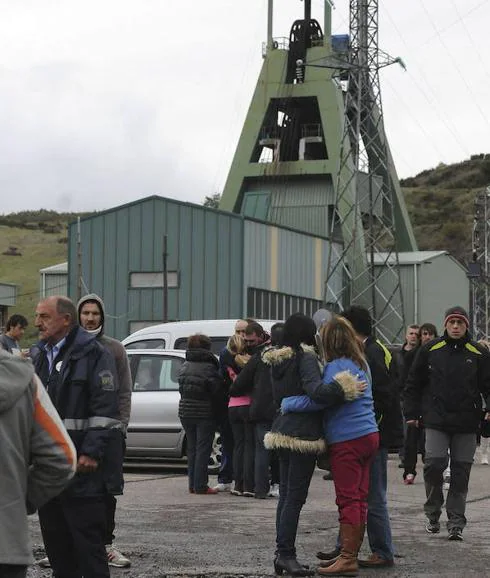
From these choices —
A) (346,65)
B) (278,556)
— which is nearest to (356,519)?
(278,556)

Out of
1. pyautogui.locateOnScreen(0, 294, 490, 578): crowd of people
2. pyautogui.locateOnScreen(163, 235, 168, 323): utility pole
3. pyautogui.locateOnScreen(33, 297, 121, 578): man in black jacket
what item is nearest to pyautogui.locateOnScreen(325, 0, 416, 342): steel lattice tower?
pyautogui.locateOnScreen(163, 235, 168, 323): utility pole

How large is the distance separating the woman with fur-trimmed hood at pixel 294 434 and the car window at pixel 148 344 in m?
12.2

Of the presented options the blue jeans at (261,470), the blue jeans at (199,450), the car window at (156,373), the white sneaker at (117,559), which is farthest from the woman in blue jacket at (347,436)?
the car window at (156,373)

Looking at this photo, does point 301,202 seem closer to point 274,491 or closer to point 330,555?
point 274,491

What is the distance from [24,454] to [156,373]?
528 inches

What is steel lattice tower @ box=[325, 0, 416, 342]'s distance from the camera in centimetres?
4828

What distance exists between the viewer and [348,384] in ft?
28.7

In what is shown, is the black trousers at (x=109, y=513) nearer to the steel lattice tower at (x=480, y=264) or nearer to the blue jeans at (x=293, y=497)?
the blue jeans at (x=293, y=497)

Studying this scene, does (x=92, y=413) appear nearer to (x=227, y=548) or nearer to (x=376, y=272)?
(x=227, y=548)

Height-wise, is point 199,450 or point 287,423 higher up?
point 287,423

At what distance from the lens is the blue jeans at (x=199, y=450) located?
15.0 meters

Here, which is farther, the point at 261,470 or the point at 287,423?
the point at 261,470

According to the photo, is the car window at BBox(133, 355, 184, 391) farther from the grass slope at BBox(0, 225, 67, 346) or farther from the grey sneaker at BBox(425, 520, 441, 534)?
the grass slope at BBox(0, 225, 67, 346)

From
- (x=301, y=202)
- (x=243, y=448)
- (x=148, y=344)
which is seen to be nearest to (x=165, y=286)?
(x=301, y=202)
